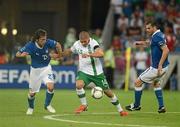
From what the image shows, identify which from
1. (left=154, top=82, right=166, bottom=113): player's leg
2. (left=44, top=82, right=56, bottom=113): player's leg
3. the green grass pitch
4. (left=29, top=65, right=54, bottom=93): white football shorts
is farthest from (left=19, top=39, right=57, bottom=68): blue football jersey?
(left=154, top=82, right=166, bottom=113): player's leg

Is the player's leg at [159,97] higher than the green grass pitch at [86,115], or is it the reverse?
the player's leg at [159,97]

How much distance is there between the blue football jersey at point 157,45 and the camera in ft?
64.4

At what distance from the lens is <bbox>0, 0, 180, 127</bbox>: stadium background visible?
33.9 m

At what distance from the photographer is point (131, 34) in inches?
1458

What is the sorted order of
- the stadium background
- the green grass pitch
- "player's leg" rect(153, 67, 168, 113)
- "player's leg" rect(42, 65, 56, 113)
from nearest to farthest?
the green grass pitch, "player's leg" rect(42, 65, 56, 113), "player's leg" rect(153, 67, 168, 113), the stadium background

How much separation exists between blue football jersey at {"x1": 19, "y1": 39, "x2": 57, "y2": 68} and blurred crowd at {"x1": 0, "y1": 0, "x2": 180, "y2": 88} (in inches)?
584

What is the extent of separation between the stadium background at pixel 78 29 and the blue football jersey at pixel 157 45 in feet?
21.4

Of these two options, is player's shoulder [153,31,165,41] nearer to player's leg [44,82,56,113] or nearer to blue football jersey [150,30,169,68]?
blue football jersey [150,30,169,68]

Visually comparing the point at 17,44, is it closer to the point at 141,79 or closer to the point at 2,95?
the point at 2,95

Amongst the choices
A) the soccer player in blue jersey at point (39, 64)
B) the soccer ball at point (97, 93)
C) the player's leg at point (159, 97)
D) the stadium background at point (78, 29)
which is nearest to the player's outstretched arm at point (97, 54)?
the soccer ball at point (97, 93)

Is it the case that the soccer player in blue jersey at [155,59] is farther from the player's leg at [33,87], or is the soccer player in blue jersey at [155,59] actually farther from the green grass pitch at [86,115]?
the player's leg at [33,87]

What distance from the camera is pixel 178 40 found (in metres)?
35.6

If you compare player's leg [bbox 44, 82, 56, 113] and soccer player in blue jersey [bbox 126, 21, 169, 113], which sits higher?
soccer player in blue jersey [bbox 126, 21, 169, 113]

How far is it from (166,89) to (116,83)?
8.03 ft
